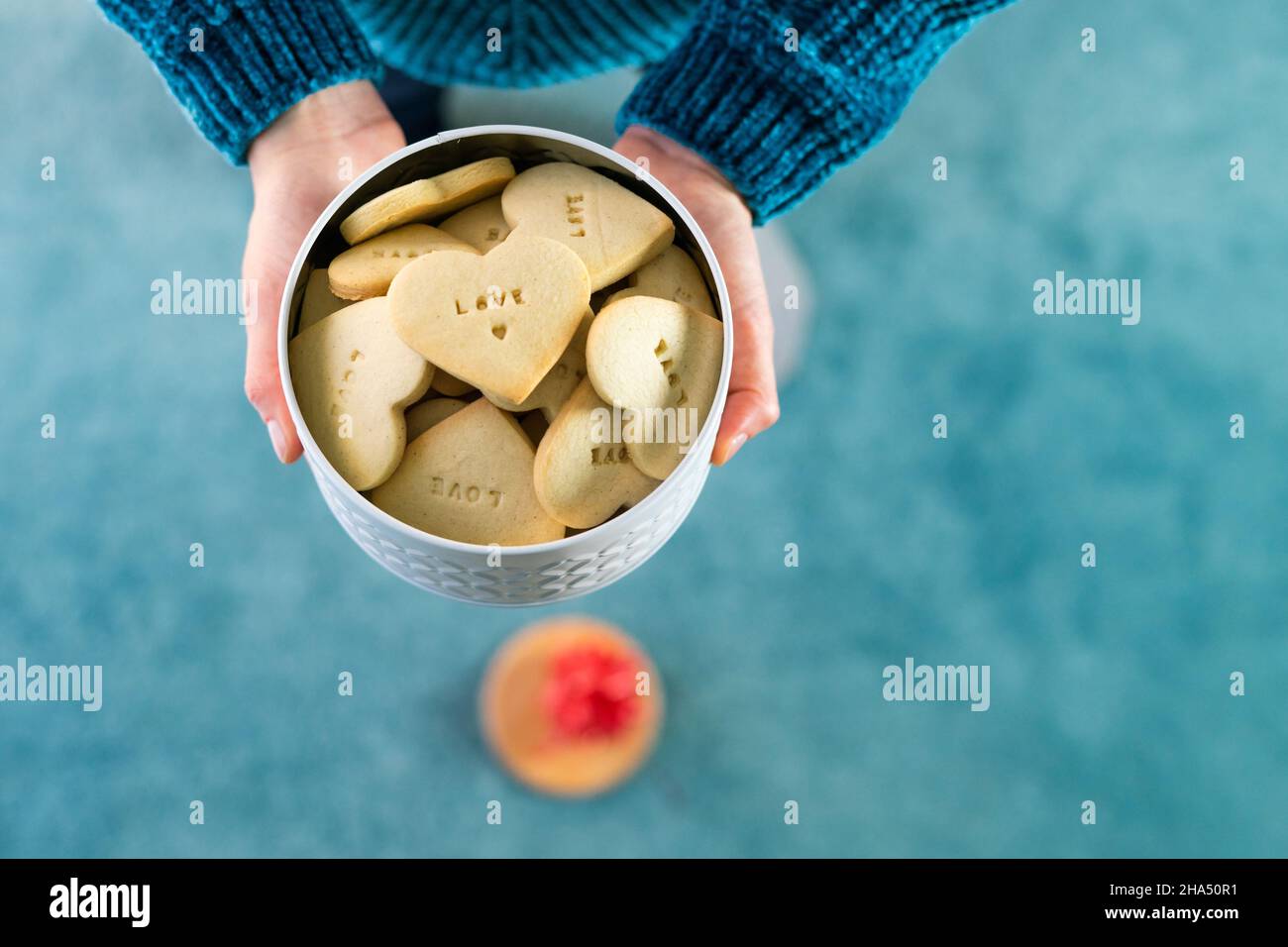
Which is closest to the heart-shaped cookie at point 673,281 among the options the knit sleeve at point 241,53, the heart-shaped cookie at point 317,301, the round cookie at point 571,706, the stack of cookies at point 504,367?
the stack of cookies at point 504,367

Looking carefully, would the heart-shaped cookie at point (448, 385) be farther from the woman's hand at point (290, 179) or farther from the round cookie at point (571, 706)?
the round cookie at point (571, 706)

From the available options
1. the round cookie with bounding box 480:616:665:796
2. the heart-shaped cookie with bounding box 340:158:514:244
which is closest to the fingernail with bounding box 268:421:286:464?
the heart-shaped cookie with bounding box 340:158:514:244

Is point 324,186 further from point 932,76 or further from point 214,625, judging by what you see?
point 932,76

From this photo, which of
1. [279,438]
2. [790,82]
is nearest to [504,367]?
[279,438]

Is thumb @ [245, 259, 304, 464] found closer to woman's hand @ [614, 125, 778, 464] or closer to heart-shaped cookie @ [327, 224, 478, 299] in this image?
heart-shaped cookie @ [327, 224, 478, 299]

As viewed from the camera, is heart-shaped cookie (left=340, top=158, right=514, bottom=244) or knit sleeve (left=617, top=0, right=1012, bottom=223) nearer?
heart-shaped cookie (left=340, top=158, right=514, bottom=244)

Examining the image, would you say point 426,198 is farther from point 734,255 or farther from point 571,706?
point 571,706

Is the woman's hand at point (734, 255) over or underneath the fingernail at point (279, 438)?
over
